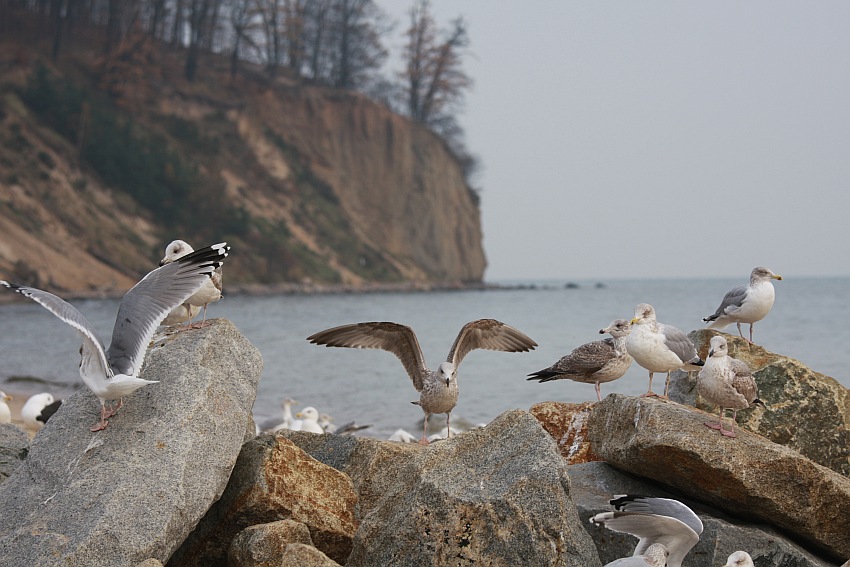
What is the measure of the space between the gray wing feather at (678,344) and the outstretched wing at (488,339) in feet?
5.96

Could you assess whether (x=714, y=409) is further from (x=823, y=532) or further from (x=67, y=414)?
(x=67, y=414)

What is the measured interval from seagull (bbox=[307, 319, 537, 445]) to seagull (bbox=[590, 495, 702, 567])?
2.63 m

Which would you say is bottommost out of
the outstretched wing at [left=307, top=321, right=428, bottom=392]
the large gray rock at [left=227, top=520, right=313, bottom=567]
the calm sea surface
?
the calm sea surface

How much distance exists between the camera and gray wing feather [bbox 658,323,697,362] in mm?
6746

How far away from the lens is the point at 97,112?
2099 inches

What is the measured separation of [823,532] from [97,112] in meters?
53.0

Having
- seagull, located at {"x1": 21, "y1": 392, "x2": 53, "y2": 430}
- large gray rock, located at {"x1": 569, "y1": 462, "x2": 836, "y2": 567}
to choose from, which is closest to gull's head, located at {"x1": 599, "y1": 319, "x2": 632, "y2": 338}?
large gray rock, located at {"x1": 569, "y1": 462, "x2": 836, "y2": 567}

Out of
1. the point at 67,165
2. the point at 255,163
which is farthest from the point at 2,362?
the point at 255,163

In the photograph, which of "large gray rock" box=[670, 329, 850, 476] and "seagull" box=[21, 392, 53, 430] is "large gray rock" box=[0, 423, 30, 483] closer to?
"seagull" box=[21, 392, 53, 430]

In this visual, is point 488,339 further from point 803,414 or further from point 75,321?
point 75,321

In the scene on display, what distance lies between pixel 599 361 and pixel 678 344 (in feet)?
2.51

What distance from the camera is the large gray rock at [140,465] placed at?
5133mm

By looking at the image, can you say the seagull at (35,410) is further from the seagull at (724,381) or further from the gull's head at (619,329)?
the seagull at (724,381)

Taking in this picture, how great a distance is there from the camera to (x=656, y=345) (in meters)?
6.67
